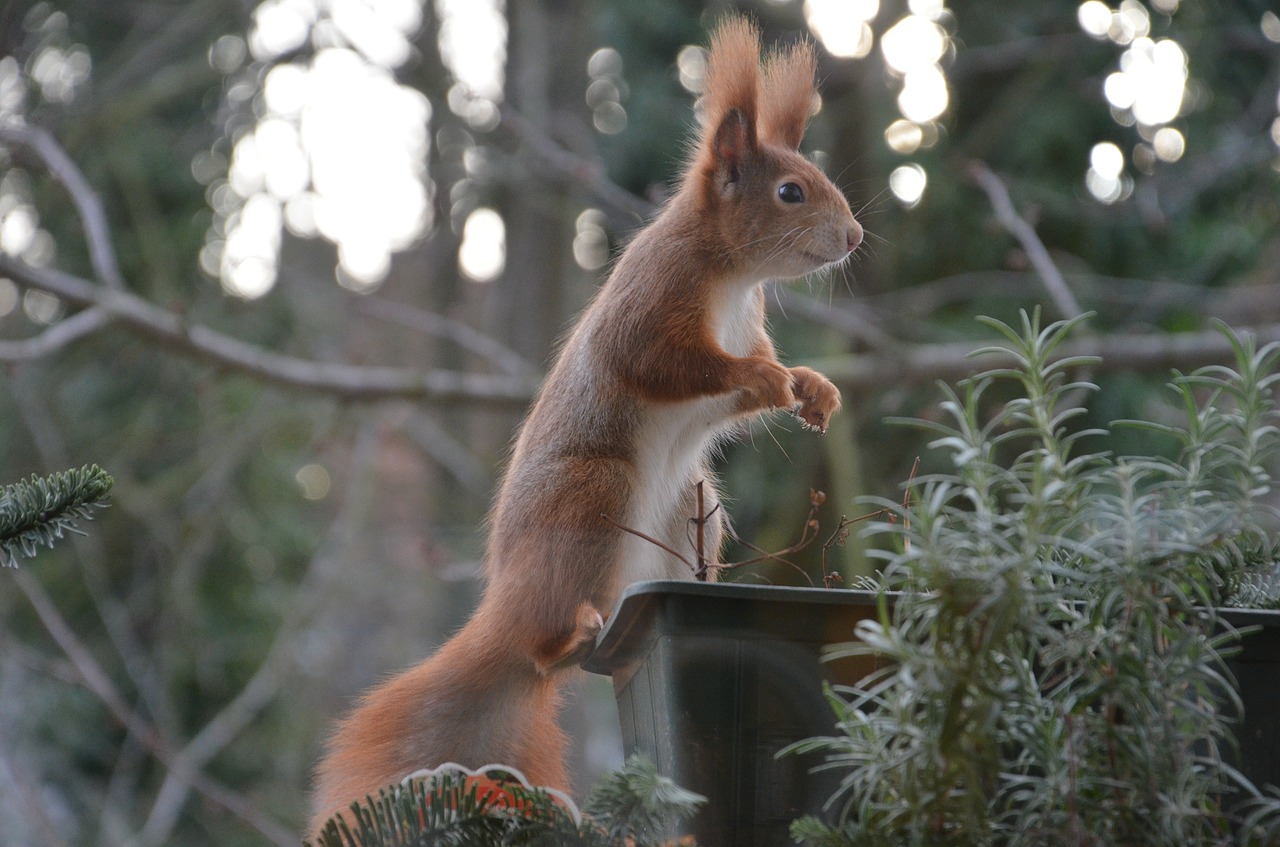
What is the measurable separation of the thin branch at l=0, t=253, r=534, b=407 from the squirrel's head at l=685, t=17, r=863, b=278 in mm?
1658

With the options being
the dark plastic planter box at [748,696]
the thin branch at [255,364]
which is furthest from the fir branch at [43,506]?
the thin branch at [255,364]

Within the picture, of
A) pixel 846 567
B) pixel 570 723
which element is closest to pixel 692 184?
pixel 846 567

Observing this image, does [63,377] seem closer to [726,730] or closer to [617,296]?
[617,296]

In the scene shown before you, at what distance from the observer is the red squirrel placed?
1.17m

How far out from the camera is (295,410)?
149 inches

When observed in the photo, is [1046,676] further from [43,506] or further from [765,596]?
[43,506]

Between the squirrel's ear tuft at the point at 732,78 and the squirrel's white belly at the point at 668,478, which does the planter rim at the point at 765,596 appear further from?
the squirrel's ear tuft at the point at 732,78

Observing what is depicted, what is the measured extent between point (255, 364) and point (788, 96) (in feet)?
6.03

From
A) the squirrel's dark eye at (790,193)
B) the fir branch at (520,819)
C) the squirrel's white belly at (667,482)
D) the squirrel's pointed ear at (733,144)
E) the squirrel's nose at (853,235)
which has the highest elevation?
the squirrel's pointed ear at (733,144)

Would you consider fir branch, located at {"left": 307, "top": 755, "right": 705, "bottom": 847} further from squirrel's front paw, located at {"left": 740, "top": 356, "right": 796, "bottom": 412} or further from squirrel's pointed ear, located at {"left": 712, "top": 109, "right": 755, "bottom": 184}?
squirrel's pointed ear, located at {"left": 712, "top": 109, "right": 755, "bottom": 184}

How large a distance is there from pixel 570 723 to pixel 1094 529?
360 centimetres

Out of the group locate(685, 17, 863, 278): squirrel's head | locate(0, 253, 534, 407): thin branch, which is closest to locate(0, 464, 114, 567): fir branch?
locate(685, 17, 863, 278): squirrel's head

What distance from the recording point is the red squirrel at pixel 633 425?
46.1 inches

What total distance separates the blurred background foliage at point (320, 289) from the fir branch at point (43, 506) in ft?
6.59
